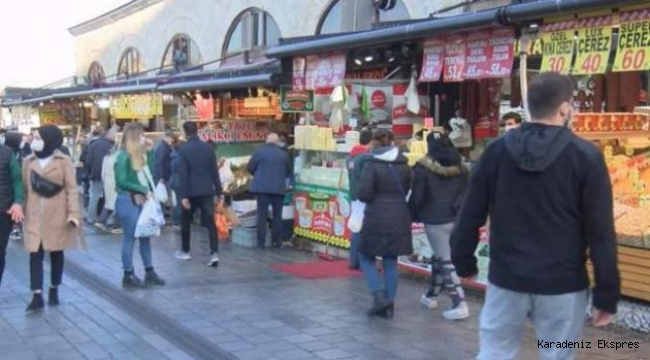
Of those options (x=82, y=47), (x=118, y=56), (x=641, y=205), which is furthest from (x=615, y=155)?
(x=82, y=47)

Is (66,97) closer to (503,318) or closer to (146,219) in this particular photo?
(146,219)

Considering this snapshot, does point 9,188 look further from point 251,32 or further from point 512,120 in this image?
point 251,32

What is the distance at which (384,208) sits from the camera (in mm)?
7129

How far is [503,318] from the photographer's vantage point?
11.7 feet

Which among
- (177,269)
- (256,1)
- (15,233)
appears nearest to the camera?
(177,269)

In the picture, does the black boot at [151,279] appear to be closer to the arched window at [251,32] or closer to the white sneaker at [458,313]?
the white sneaker at [458,313]

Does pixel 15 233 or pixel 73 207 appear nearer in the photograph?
pixel 73 207

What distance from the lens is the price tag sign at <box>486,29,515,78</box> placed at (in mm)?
7992

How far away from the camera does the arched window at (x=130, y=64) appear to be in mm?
29156

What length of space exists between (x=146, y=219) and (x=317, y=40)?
3.37 metres

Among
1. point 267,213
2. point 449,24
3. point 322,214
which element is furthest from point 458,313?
point 267,213

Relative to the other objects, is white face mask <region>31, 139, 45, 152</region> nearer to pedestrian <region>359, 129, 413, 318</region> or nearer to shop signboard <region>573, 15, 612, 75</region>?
pedestrian <region>359, 129, 413, 318</region>

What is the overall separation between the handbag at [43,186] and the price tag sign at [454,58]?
417cm

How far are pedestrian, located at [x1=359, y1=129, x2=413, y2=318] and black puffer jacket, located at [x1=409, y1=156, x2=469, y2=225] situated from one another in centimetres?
12
